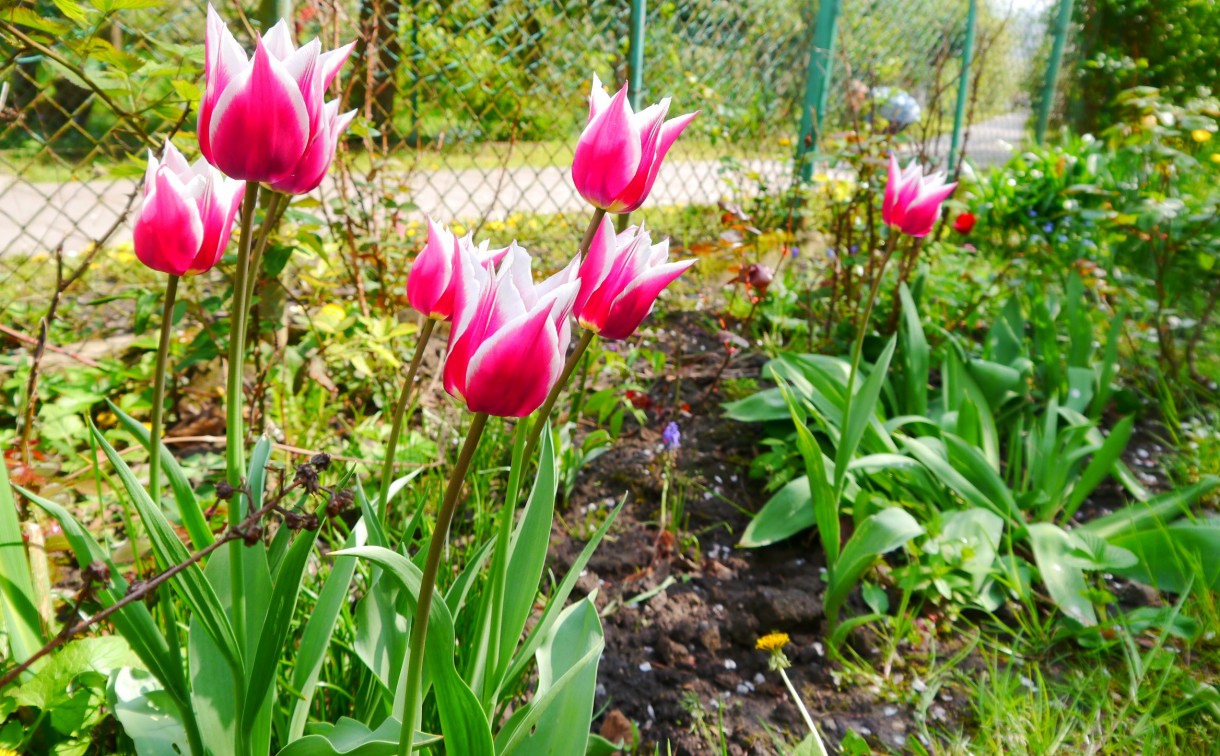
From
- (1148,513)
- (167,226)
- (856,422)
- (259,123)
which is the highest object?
(259,123)

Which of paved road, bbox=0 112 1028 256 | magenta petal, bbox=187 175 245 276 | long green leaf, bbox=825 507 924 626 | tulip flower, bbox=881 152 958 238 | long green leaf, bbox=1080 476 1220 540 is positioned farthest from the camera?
paved road, bbox=0 112 1028 256

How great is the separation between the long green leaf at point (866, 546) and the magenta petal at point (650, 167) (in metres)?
0.99

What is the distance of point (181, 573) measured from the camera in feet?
2.74

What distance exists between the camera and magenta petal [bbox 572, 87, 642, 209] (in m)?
0.88

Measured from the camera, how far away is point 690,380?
9.62 feet

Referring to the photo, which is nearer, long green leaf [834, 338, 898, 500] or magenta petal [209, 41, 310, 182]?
magenta petal [209, 41, 310, 182]

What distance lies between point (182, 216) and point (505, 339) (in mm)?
403

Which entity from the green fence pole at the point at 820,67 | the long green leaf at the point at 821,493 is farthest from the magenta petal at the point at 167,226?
the green fence pole at the point at 820,67

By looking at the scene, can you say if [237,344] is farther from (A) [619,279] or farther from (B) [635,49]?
(B) [635,49]

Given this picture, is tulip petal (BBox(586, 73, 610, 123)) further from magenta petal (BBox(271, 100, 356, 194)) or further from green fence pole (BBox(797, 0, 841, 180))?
green fence pole (BBox(797, 0, 841, 180))

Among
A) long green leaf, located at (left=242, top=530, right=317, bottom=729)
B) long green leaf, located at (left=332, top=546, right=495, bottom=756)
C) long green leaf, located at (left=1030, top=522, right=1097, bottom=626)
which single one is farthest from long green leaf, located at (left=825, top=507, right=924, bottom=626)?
long green leaf, located at (left=242, top=530, right=317, bottom=729)

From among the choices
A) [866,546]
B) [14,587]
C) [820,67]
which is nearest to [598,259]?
[14,587]

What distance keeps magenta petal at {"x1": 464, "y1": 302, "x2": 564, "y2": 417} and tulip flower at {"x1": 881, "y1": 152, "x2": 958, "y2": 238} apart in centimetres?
129

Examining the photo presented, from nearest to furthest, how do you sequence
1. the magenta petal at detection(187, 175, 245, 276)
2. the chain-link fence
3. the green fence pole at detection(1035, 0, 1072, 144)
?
the magenta petal at detection(187, 175, 245, 276), the chain-link fence, the green fence pole at detection(1035, 0, 1072, 144)
